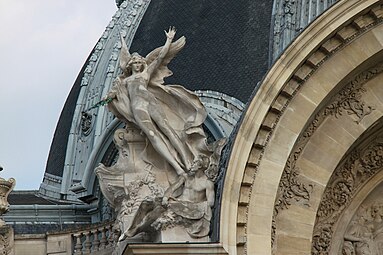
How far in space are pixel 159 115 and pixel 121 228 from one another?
5.61 feet

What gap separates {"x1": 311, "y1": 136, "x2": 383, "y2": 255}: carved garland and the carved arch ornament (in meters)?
0.59

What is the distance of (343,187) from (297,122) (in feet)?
5.35

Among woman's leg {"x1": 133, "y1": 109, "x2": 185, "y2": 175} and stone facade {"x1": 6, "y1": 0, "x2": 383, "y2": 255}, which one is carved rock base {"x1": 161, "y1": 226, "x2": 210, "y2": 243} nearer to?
stone facade {"x1": 6, "y1": 0, "x2": 383, "y2": 255}

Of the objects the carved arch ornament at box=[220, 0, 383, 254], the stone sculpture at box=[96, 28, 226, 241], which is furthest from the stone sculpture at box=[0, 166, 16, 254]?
the carved arch ornament at box=[220, 0, 383, 254]

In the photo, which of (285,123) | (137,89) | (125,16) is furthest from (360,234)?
(125,16)

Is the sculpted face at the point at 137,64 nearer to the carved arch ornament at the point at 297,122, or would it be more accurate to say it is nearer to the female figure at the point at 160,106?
the female figure at the point at 160,106

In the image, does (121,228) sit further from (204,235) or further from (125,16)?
(125,16)

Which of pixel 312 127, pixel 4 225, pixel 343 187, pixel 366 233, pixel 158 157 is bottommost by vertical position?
pixel 366 233

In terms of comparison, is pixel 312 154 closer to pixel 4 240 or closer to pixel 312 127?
pixel 312 127

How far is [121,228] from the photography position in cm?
2475

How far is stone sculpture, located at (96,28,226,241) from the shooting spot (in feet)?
79.9

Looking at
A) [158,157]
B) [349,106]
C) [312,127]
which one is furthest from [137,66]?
[349,106]

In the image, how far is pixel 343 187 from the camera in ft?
86.0

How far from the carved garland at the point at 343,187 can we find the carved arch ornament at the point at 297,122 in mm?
589
